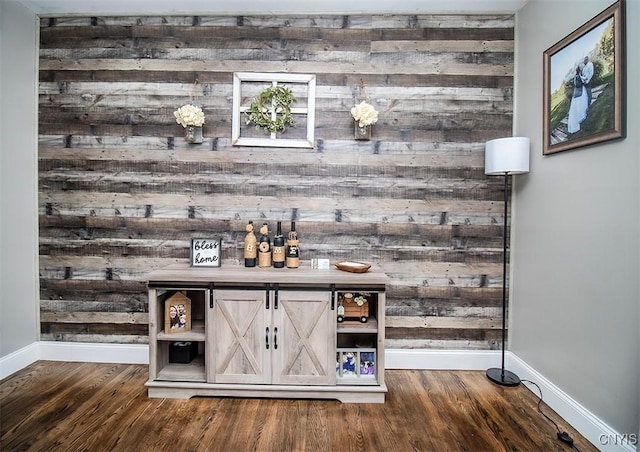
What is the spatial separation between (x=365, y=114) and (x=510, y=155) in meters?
1.11

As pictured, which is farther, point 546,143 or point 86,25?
point 86,25

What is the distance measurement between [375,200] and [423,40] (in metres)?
1.41

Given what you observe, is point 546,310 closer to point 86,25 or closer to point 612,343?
point 612,343

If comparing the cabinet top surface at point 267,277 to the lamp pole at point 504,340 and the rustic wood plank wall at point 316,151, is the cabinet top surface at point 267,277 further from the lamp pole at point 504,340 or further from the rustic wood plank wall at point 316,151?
the lamp pole at point 504,340

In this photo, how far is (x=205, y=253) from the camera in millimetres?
2709

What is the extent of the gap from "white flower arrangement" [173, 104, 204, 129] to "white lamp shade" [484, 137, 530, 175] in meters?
2.31

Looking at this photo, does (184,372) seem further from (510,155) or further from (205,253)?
(510,155)

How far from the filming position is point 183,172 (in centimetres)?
285

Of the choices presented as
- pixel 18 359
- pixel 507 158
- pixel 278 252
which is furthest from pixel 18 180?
pixel 507 158

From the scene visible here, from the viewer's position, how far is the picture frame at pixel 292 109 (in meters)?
2.80

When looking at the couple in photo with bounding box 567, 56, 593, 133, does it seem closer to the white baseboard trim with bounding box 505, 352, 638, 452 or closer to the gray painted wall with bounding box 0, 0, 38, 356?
the white baseboard trim with bounding box 505, 352, 638, 452

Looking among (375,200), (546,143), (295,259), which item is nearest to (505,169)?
(546,143)

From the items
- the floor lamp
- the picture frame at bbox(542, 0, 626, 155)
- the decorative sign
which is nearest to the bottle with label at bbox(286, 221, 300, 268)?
the decorative sign

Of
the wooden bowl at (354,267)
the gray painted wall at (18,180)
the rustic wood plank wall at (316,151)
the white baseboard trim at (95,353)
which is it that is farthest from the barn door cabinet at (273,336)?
the gray painted wall at (18,180)
